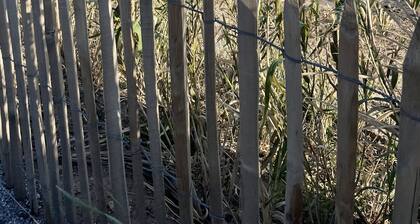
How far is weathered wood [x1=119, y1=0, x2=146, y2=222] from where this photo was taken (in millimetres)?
2402

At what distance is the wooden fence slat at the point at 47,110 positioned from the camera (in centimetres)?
281

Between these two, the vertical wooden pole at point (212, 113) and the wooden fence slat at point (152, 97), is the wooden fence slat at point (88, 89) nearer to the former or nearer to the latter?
the wooden fence slat at point (152, 97)

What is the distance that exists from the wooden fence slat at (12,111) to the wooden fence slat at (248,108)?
5.03ft

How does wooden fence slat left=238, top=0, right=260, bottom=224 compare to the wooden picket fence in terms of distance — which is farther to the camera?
wooden fence slat left=238, top=0, right=260, bottom=224

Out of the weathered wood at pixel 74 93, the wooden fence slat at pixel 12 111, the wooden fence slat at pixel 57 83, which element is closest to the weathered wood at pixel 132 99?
the weathered wood at pixel 74 93

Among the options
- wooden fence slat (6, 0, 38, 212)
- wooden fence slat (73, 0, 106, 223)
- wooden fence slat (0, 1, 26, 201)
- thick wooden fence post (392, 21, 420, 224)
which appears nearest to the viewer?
thick wooden fence post (392, 21, 420, 224)

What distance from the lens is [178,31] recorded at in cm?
220

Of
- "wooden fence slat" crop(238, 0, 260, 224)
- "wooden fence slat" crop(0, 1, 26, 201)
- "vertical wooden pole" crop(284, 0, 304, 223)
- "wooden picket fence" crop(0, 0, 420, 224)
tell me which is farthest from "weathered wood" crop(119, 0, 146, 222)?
"wooden fence slat" crop(0, 1, 26, 201)

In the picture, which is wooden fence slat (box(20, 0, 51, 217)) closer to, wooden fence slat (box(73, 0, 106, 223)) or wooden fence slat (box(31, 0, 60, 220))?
wooden fence slat (box(31, 0, 60, 220))

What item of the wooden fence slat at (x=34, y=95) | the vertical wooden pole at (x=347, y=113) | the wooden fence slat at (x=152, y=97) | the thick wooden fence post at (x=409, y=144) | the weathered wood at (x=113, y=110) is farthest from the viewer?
the wooden fence slat at (x=34, y=95)

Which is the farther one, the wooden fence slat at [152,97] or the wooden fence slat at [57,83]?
the wooden fence slat at [57,83]

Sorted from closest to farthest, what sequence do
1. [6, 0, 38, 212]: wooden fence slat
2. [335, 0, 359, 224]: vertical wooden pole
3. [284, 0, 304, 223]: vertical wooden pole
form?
[335, 0, 359, 224]: vertical wooden pole → [284, 0, 304, 223]: vertical wooden pole → [6, 0, 38, 212]: wooden fence slat

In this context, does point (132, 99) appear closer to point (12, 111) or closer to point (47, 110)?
point (47, 110)

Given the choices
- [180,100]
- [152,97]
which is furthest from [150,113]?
[180,100]
